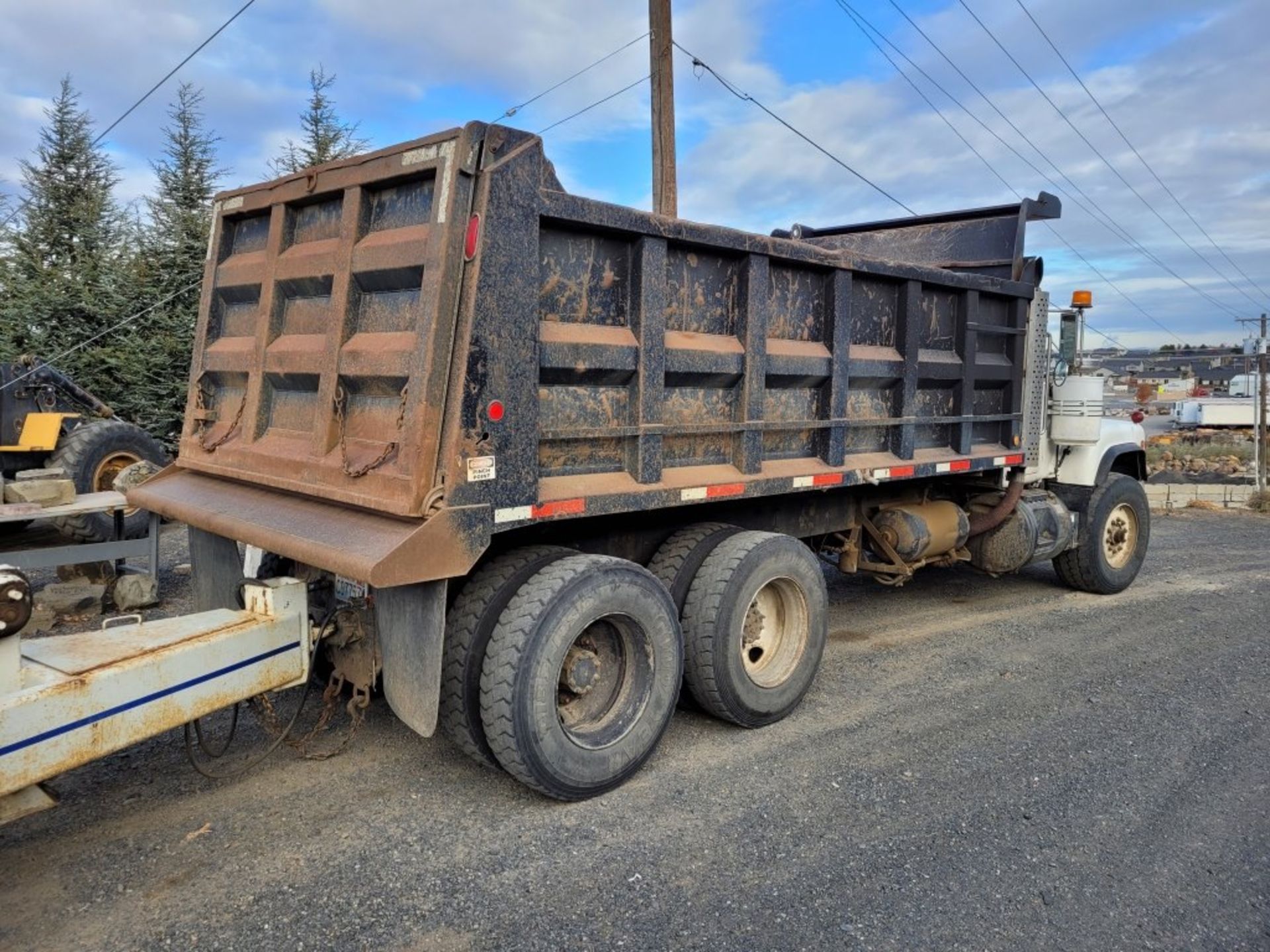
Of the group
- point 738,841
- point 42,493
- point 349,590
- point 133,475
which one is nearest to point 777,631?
point 738,841

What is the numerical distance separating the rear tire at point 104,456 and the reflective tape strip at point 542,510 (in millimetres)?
6607

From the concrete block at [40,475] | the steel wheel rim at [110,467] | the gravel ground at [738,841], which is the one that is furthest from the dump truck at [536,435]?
the steel wheel rim at [110,467]

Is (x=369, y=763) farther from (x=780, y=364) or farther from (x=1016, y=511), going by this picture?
(x=1016, y=511)

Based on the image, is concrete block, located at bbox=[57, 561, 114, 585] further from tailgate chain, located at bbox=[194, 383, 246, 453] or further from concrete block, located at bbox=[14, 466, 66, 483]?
tailgate chain, located at bbox=[194, 383, 246, 453]

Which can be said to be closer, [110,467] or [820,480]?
[820,480]

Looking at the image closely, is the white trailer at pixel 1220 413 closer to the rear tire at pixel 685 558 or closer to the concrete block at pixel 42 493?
the rear tire at pixel 685 558

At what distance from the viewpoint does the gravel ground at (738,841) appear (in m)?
2.98

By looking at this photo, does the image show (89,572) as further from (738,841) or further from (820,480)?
(738,841)

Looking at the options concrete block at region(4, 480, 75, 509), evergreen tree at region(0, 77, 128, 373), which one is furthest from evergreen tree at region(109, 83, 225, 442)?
concrete block at region(4, 480, 75, 509)

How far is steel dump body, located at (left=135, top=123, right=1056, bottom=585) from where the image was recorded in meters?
3.39

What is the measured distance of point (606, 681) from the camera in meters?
4.14

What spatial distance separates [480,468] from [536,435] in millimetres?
334

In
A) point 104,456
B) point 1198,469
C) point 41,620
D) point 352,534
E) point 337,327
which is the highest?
point 1198,469

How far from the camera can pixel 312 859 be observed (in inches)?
131
